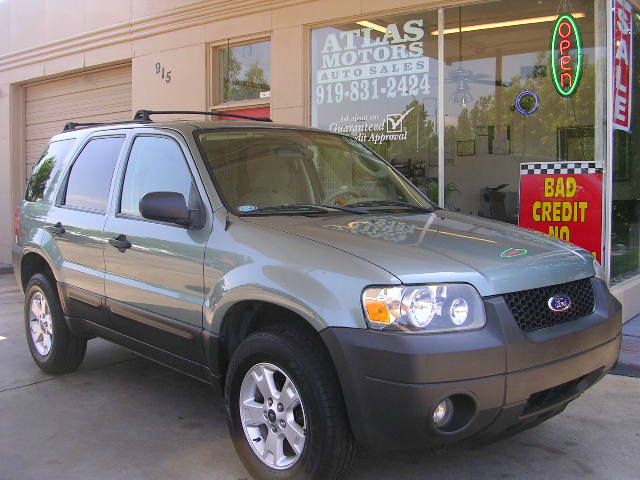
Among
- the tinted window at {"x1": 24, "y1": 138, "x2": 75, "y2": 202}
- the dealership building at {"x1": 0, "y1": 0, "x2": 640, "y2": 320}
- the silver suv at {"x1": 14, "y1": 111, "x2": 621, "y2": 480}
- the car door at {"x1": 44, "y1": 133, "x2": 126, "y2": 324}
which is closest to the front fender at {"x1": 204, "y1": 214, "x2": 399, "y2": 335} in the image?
the silver suv at {"x1": 14, "y1": 111, "x2": 621, "y2": 480}

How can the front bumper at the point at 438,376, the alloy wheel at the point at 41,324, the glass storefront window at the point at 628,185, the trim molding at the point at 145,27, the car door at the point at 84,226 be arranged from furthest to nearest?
the trim molding at the point at 145,27
the glass storefront window at the point at 628,185
the alloy wheel at the point at 41,324
the car door at the point at 84,226
the front bumper at the point at 438,376

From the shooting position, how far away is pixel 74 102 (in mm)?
12859

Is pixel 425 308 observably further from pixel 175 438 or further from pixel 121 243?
pixel 121 243

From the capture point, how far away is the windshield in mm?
3898

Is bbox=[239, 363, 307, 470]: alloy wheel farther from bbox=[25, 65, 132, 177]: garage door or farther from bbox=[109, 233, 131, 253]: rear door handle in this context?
bbox=[25, 65, 132, 177]: garage door

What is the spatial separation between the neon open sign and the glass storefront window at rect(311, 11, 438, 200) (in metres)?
1.42

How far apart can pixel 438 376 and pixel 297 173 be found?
201 cm

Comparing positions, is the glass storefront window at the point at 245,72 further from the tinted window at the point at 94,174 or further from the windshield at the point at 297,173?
the windshield at the point at 297,173

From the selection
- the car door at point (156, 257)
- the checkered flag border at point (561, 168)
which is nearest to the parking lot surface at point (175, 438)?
the car door at point (156, 257)

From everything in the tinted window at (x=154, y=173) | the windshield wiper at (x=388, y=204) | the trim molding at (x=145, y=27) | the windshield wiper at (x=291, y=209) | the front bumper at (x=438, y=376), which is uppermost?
the trim molding at (x=145, y=27)

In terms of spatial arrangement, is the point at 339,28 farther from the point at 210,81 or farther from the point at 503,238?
the point at 503,238

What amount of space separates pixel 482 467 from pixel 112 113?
10.3 meters

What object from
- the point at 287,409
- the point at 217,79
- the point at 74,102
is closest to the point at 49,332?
the point at 287,409

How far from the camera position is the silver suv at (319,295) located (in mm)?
2785
